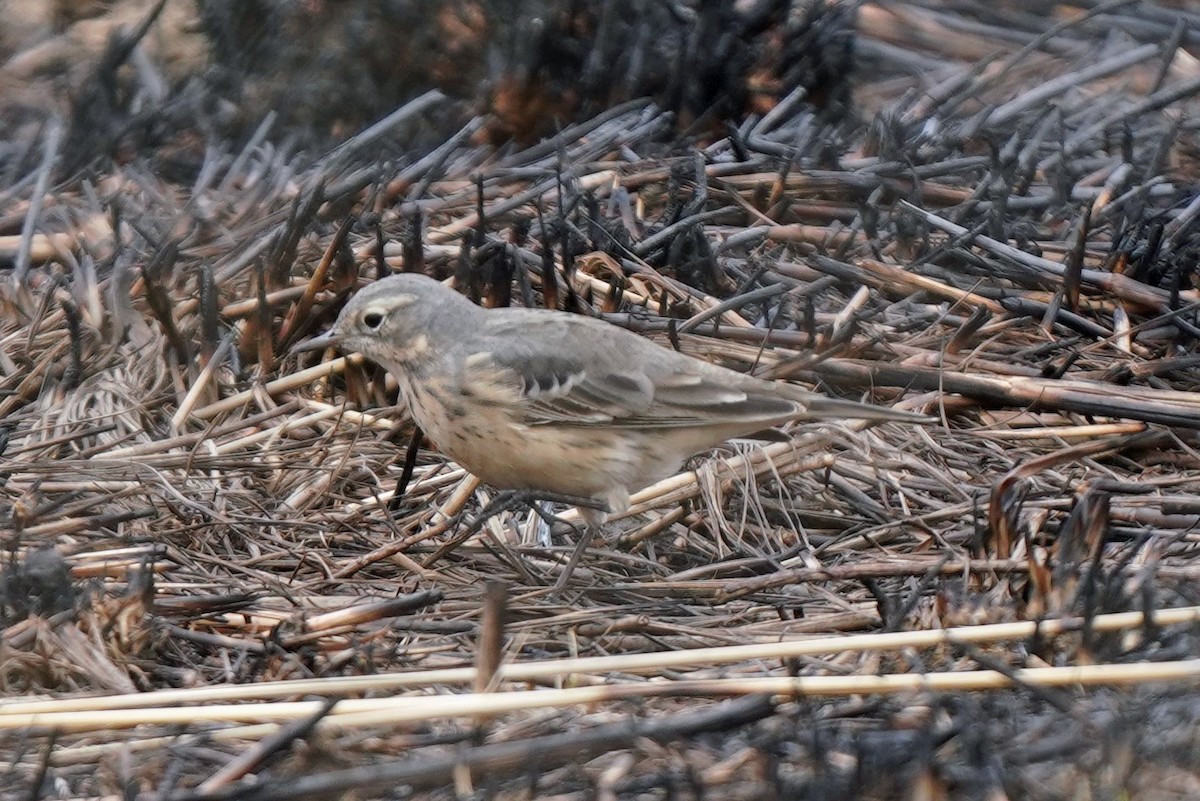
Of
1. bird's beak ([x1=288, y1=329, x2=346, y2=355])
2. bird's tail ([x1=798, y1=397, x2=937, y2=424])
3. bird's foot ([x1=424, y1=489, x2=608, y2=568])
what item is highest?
bird's tail ([x1=798, y1=397, x2=937, y2=424])

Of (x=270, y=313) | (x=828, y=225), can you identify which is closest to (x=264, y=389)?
(x=270, y=313)

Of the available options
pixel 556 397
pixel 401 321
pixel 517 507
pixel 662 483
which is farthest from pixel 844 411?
pixel 401 321

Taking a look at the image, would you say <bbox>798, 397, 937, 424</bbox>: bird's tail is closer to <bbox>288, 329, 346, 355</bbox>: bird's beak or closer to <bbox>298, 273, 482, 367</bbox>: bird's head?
<bbox>298, 273, 482, 367</bbox>: bird's head

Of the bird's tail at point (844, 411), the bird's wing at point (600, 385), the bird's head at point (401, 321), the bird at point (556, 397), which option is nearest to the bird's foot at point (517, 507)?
the bird at point (556, 397)

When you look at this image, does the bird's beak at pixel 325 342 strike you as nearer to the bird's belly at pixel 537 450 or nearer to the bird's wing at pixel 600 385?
the bird's belly at pixel 537 450

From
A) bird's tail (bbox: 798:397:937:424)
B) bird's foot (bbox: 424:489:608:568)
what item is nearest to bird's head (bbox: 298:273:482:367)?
bird's foot (bbox: 424:489:608:568)

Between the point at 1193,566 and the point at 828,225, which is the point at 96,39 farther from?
the point at 1193,566

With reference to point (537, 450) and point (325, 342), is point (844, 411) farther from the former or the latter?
point (325, 342)

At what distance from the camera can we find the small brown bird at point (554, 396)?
5.34m

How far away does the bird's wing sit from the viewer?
5.38 m

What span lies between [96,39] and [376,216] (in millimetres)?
3405

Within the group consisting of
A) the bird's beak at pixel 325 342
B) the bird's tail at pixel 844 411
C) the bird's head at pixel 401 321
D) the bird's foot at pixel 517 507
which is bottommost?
the bird's foot at pixel 517 507

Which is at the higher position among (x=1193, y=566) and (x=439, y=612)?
(x=1193, y=566)

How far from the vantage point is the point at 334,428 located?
19.7ft
